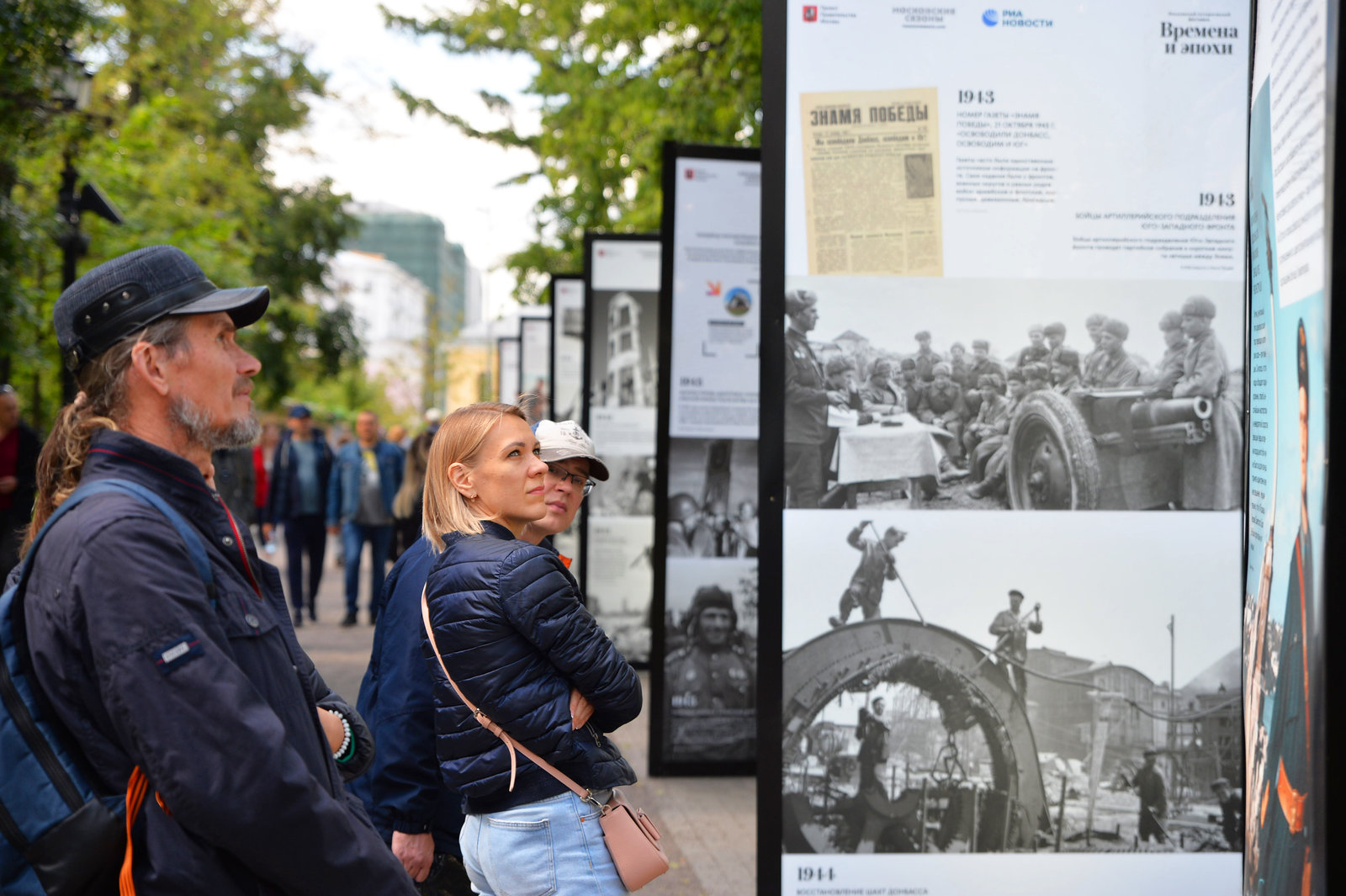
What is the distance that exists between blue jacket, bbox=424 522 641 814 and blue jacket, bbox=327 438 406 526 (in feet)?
35.6

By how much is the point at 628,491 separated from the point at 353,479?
525 cm

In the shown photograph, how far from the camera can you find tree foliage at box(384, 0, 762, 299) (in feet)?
37.3

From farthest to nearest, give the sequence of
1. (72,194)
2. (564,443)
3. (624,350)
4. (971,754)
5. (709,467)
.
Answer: (72,194) → (624,350) → (709,467) → (564,443) → (971,754)

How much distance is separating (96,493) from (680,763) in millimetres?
5696

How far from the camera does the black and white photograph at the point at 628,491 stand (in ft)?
30.3

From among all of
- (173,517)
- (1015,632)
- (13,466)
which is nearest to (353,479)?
(13,466)

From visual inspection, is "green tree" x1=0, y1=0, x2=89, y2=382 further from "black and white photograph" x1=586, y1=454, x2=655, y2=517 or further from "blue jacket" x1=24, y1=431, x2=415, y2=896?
"blue jacket" x1=24, y1=431, x2=415, y2=896

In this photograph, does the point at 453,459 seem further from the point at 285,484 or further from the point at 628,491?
the point at 285,484

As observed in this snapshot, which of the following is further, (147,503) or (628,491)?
(628,491)

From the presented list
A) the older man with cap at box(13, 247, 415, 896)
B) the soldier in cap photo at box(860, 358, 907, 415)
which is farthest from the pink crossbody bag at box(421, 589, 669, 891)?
the soldier in cap photo at box(860, 358, 907, 415)

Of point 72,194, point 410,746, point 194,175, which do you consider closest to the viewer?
point 410,746

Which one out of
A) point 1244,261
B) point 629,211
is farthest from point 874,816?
point 629,211

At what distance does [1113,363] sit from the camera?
3793 millimetres

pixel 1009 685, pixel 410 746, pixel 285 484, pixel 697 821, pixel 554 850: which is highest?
pixel 285 484
